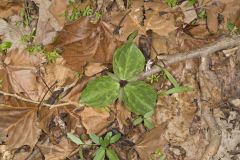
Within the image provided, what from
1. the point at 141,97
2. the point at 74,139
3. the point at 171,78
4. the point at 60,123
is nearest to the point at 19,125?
the point at 60,123

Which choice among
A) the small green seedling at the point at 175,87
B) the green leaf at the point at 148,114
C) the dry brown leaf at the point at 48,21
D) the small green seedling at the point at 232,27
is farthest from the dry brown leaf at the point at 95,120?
the small green seedling at the point at 232,27

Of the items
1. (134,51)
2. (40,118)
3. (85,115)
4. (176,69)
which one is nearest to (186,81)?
(176,69)

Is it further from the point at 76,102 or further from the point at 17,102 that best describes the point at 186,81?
the point at 17,102

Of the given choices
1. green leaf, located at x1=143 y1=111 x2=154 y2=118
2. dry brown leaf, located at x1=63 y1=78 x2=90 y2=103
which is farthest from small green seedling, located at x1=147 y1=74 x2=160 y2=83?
dry brown leaf, located at x1=63 y1=78 x2=90 y2=103

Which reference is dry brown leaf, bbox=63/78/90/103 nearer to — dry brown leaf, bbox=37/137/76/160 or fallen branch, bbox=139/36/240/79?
dry brown leaf, bbox=37/137/76/160

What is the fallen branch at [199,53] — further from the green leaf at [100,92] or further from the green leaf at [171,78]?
the green leaf at [100,92]
